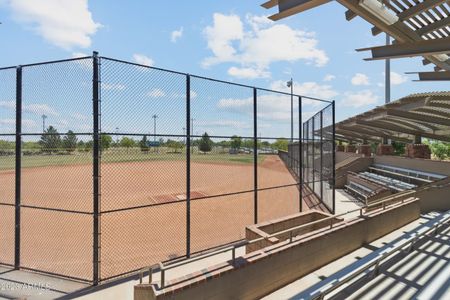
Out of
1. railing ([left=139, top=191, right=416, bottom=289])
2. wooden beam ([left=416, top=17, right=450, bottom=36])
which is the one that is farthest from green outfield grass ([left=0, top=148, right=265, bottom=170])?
wooden beam ([left=416, top=17, right=450, bottom=36])

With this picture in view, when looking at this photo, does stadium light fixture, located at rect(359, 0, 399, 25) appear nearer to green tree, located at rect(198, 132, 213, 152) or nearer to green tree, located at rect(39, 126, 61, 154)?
green tree, located at rect(39, 126, 61, 154)

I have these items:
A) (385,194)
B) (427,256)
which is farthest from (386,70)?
(427,256)

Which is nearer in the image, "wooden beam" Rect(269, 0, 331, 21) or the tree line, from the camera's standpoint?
"wooden beam" Rect(269, 0, 331, 21)

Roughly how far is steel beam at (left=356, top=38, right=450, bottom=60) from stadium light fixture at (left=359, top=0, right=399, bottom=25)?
49 centimetres

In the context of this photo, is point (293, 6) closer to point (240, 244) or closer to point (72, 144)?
point (240, 244)

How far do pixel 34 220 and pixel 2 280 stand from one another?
8.46 m

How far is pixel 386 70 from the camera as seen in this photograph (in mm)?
42719

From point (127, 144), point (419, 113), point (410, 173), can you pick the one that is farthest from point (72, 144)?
point (410, 173)

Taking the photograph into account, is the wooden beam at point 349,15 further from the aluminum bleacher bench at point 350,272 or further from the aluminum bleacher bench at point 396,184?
the aluminum bleacher bench at point 396,184

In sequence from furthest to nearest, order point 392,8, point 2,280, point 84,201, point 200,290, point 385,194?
point 84,201, point 385,194, point 2,280, point 200,290, point 392,8

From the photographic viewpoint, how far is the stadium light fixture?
12.6ft

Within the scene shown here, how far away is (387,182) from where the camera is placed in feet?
59.8

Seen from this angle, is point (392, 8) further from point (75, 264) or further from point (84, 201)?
point (84, 201)

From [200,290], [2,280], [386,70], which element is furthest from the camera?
[386,70]
